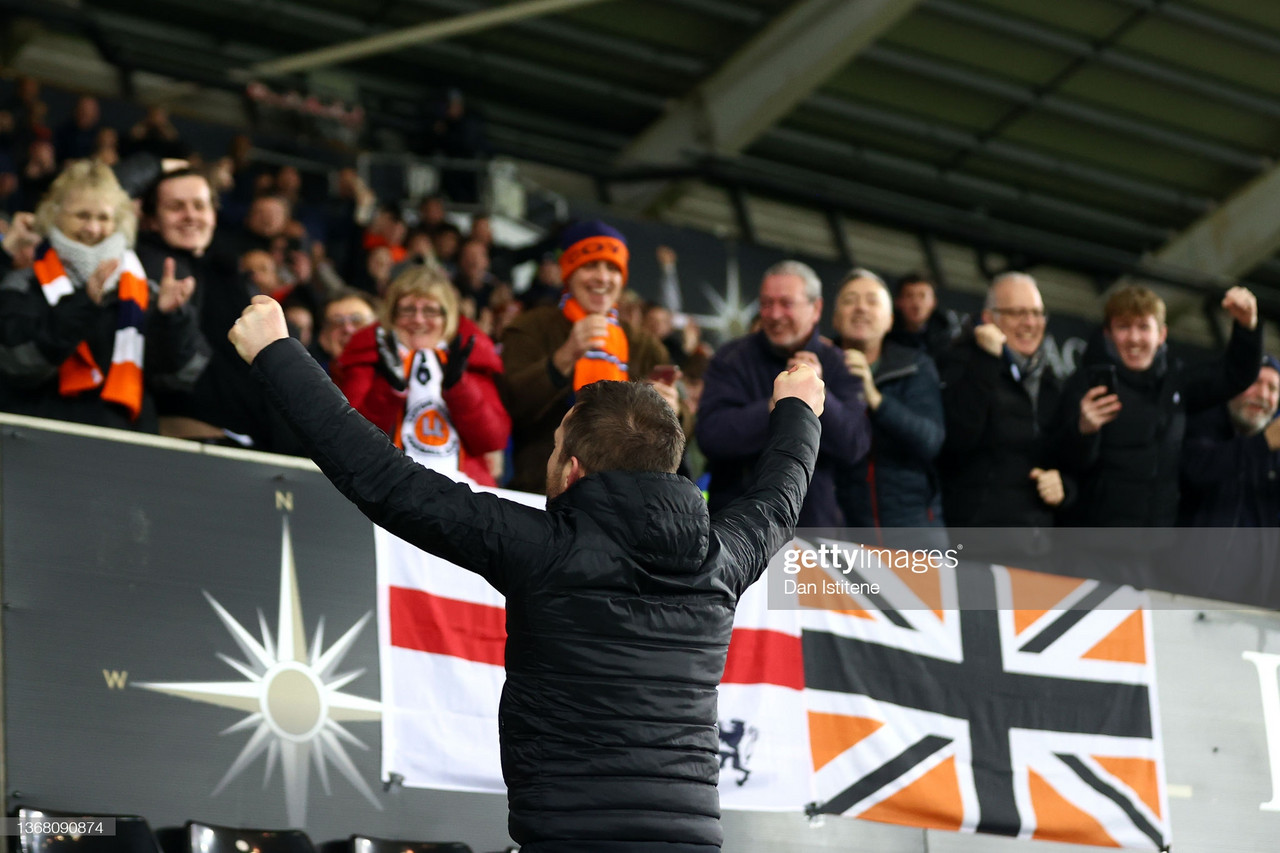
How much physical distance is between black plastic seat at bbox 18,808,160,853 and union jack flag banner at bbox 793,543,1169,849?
2127 mm

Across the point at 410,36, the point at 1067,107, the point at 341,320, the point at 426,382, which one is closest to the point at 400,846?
the point at 426,382

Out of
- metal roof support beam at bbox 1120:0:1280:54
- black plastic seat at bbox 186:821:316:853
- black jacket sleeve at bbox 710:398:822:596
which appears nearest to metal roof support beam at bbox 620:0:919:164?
metal roof support beam at bbox 1120:0:1280:54

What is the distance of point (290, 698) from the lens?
4.06m

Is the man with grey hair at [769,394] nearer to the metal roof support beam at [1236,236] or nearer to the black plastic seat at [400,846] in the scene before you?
the black plastic seat at [400,846]

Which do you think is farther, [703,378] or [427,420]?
[703,378]

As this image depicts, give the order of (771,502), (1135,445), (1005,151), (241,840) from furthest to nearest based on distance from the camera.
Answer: (1005,151), (1135,445), (241,840), (771,502)

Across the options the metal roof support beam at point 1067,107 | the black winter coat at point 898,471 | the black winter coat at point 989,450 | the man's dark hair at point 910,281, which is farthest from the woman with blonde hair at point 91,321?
the metal roof support beam at point 1067,107

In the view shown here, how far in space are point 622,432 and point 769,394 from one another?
243cm

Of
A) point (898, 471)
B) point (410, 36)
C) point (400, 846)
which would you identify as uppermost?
point (410, 36)

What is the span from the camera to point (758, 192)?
16.5m

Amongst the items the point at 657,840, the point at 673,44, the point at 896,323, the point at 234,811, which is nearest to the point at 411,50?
the point at 673,44

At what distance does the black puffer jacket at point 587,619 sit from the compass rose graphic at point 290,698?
4.52 feet

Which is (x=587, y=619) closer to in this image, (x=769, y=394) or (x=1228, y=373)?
(x=769, y=394)

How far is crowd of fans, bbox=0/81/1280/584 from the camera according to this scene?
4.45 m
